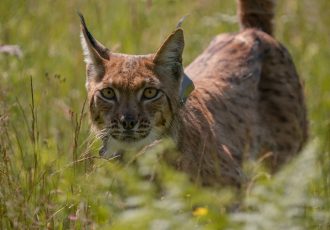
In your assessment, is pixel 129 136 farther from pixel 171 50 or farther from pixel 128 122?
pixel 171 50

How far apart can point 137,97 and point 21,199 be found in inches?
52.5

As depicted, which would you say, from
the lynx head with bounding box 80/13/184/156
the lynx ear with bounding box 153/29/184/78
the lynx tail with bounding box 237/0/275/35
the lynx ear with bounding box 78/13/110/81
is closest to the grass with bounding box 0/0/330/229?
the lynx head with bounding box 80/13/184/156

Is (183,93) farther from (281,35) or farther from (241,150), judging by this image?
(281,35)

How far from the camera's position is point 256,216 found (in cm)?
374

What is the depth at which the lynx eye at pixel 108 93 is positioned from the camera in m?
5.76

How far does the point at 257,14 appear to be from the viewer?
7.66 metres

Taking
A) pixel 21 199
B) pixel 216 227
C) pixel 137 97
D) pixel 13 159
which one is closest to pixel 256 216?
pixel 216 227

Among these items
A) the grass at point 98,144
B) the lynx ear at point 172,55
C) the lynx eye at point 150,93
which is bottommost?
the grass at point 98,144

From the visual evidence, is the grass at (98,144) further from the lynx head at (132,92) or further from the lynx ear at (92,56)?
the lynx ear at (92,56)

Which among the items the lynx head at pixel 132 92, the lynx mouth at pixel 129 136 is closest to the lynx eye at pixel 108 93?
the lynx head at pixel 132 92

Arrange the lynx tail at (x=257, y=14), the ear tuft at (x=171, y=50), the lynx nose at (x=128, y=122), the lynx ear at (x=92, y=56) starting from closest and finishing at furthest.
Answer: the lynx nose at (x=128, y=122)
the ear tuft at (x=171, y=50)
the lynx ear at (x=92, y=56)
the lynx tail at (x=257, y=14)

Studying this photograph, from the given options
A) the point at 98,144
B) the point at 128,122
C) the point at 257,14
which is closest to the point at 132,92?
the point at 128,122

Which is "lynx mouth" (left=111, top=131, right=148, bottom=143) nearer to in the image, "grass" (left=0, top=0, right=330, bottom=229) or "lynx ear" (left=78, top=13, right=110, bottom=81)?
"grass" (left=0, top=0, right=330, bottom=229)

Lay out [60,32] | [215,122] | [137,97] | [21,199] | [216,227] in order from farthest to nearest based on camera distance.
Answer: [60,32] → [215,122] → [137,97] → [21,199] → [216,227]
